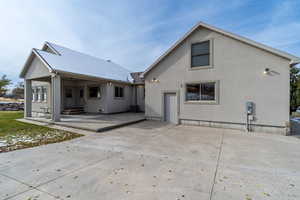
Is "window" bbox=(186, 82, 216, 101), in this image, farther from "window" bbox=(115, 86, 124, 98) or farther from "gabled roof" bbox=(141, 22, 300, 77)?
"window" bbox=(115, 86, 124, 98)

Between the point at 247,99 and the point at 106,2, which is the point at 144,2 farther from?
the point at 247,99

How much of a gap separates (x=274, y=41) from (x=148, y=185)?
626 inches

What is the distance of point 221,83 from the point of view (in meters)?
8.18

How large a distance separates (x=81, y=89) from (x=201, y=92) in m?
12.1

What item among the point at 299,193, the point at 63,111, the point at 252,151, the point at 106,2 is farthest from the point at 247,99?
the point at 63,111

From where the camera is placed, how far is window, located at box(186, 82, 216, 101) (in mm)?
8500

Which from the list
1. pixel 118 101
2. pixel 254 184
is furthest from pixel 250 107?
pixel 118 101

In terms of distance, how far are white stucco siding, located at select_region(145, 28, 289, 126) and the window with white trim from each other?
1.11 ft

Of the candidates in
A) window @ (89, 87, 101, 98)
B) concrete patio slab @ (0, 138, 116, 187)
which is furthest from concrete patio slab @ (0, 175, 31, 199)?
window @ (89, 87, 101, 98)

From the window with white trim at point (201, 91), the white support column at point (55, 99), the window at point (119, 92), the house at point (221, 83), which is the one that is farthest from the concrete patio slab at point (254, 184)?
the window at point (119, 92)

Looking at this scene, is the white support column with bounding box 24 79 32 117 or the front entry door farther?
the front entry door

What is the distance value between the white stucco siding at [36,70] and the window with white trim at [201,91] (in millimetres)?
10195

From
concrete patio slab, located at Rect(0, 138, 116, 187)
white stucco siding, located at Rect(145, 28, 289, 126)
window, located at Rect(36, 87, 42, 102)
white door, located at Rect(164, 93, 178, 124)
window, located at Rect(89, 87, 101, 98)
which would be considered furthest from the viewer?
window, located at Rect(36, 87, 42, 102)

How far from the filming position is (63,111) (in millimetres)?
13164
